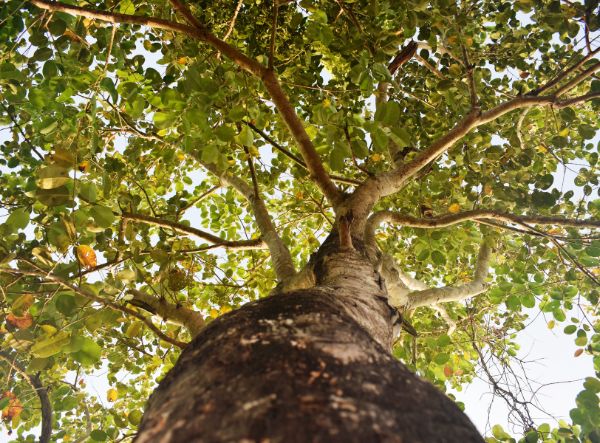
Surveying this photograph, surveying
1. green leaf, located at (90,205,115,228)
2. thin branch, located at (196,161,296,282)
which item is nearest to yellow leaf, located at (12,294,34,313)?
green leaf, located at (90,205,115,228)

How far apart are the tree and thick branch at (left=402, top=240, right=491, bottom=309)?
0.03 m

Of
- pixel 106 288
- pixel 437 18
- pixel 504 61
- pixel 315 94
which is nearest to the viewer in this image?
pixel 106 288

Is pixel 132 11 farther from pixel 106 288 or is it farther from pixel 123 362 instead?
pixel 123 362

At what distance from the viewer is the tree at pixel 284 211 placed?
0.66m

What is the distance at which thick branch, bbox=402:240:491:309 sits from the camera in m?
3.07

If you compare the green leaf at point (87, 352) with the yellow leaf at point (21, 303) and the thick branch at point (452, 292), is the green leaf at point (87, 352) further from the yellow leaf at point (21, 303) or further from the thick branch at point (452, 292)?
the thick branch at point (452, 292)

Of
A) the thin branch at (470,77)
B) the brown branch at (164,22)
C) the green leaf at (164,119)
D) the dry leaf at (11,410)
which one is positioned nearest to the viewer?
the brown branch at (164,22)

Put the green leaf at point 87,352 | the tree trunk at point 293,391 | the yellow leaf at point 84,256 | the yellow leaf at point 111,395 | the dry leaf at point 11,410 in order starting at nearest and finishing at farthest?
1. the tree trunk at point 293,391
2. the green leaf at point 87,352
3. the yellow leaf at point 84,256
4. the dry leaf at point 11,410
5. the yellow leaf at point 111,395

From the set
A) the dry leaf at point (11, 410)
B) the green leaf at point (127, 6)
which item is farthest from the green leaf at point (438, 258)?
the dry leaf at point (11, 410)

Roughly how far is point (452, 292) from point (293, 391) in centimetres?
305

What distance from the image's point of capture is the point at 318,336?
778 mm

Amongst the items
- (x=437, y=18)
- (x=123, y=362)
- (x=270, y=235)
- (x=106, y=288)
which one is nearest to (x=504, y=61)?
(x=437, y=18)

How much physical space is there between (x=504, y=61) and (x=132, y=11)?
2.89 metres

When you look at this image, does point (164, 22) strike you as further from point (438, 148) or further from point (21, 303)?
point (438, 148)
